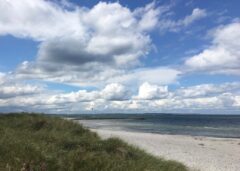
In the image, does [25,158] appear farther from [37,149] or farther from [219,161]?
[219,161]


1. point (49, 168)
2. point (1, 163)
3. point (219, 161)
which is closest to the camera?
point (1, 163)

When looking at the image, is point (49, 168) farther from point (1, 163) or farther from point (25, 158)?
point (1, 163)

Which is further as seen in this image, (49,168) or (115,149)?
(115,149)

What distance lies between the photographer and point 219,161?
72.4 ft

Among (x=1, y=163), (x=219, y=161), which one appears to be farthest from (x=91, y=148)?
(x=219, y=161)

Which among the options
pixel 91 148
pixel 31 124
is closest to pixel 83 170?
pixel 91 148

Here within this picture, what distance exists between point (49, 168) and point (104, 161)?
176 cm

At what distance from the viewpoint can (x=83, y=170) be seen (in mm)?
8625

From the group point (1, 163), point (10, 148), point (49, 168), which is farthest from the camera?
point (10, 148)

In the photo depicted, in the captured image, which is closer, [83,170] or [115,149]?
[83,170]

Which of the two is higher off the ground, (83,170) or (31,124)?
(31,124)

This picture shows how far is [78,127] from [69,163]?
16.6 metres

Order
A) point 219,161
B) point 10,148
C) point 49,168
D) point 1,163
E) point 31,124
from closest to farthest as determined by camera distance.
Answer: point 1,163
point 49,168
point 10,148
point 219,161
point 31,124

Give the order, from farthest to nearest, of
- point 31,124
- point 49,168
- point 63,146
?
point 31,124 → point 63,146 → point 49,168
